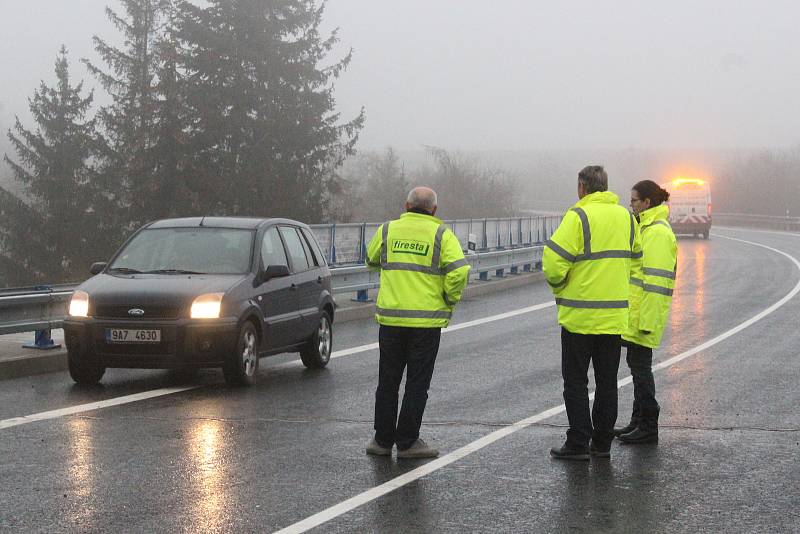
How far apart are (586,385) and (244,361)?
13.7ft

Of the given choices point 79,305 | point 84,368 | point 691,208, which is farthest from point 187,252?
point 691,208

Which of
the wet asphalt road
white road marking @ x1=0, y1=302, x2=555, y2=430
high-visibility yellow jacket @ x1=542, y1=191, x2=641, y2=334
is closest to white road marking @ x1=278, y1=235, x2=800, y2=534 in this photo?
the wet asphalt road

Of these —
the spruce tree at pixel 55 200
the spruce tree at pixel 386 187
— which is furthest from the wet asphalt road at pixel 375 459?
the spruce tree at pixel 386 187

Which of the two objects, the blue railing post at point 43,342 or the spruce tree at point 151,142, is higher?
the spruce tree at point 151,142

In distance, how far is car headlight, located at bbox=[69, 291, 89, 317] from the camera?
11.0 m

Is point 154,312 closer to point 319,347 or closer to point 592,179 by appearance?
point 319,347

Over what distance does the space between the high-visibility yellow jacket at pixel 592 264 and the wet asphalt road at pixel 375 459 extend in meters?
0.93

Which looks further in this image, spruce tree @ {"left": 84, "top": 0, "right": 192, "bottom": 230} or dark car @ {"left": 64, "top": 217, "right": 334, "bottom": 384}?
spruce tree @ {"left": 84, "top": 0, "right": 192, "bottom": 230}

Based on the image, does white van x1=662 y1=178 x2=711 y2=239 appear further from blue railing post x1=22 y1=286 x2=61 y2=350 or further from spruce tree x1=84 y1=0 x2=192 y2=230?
blue railing post x1=22 y1=286 x2=61 y2=350

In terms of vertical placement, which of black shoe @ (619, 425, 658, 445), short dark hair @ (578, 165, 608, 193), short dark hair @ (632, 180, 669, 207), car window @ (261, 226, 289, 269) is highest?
short dark hair @ (578, 165, 608, 193)

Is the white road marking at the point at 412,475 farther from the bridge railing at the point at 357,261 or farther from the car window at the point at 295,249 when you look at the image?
the bridge railing at the point at 357,261

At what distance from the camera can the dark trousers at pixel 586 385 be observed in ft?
25.8

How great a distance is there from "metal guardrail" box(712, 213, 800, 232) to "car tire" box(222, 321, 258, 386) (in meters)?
61.6

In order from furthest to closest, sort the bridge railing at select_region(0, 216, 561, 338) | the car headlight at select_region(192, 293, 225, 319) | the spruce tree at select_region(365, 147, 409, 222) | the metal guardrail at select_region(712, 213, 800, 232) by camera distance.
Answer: the spruce tree at select_region(365, 147, 409, 222) < the metal guardrail at select_region(712, 213, 800, 232) < the bridge railing at select_region(0, 216, 561, 338) < the car headlight at select_region(192, 293, 225, 319)
